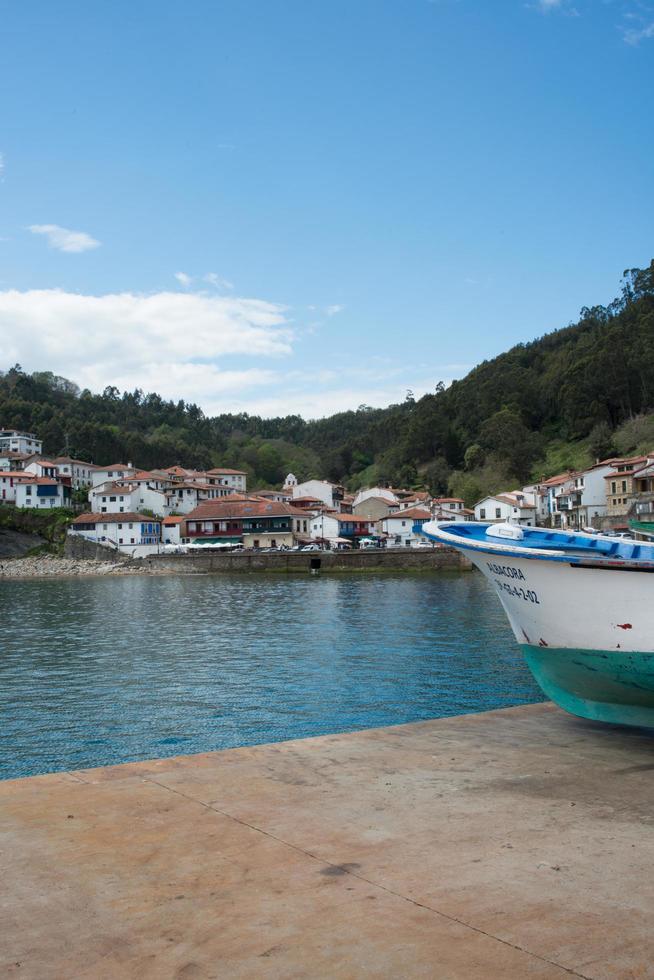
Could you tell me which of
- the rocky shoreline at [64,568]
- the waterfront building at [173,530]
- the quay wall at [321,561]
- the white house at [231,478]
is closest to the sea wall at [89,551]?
the rocky shoreline at [64,568]

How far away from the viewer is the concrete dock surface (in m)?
3.41

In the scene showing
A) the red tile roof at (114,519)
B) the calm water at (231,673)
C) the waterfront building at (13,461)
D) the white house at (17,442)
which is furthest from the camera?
the white house at (17,442)

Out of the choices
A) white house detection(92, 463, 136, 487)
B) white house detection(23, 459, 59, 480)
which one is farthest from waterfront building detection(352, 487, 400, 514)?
white house detection(23, 459, 59, 480)

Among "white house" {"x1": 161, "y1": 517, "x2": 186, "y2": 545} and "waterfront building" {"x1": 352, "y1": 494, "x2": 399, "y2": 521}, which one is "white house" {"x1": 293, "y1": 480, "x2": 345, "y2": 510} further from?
"white house" {"x1": 161, "y1": 517, "x2": 186, "y2": 545}

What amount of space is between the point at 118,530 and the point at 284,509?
53.3 ft

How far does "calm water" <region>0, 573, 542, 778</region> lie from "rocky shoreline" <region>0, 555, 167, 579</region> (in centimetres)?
3213

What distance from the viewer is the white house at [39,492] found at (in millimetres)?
85375

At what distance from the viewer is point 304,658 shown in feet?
68.6

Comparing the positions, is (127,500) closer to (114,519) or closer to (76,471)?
(114,519)

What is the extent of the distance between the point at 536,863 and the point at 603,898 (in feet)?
1.81

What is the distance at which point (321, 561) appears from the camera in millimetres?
65500

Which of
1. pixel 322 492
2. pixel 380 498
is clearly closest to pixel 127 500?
pixel 322 492

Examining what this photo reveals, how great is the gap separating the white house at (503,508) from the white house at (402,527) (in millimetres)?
5129

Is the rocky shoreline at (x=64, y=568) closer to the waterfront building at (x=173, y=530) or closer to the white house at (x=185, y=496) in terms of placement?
the waterfront building at (x=173, y=530)
